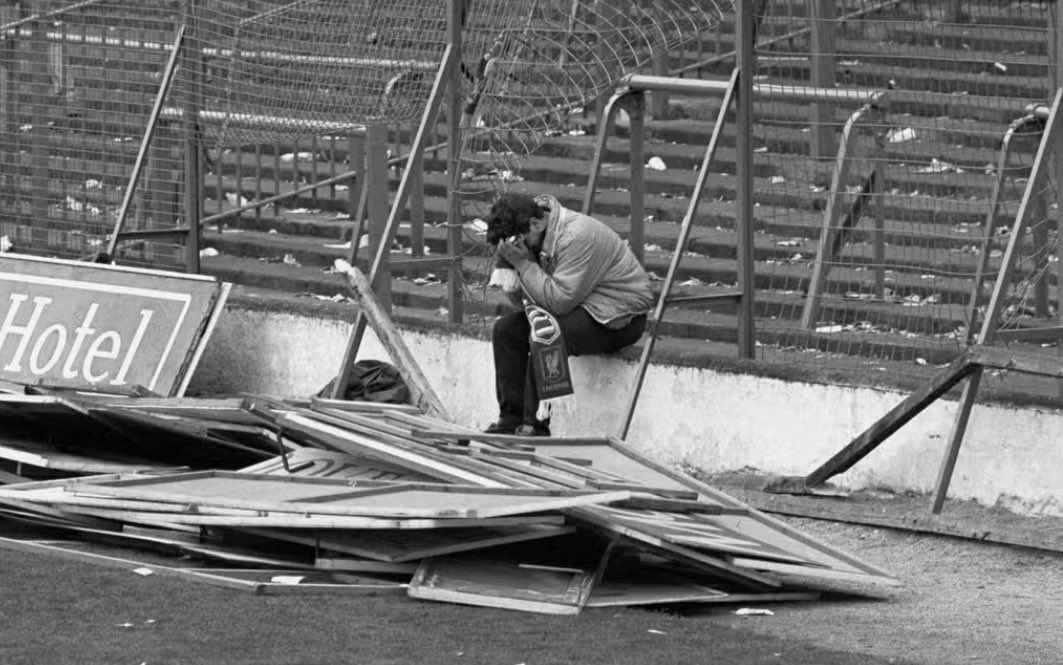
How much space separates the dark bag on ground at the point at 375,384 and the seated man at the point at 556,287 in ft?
1.90

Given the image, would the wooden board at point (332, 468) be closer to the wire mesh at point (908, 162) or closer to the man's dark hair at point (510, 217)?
the man's dark hair at point (510, 217)

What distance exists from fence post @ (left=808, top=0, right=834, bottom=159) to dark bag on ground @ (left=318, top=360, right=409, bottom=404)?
237cm

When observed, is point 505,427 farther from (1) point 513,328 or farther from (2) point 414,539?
(2) point 414,539

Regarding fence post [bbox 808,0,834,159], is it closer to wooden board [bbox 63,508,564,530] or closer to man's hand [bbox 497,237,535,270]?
man's hand [bbox 497,237,535,270]

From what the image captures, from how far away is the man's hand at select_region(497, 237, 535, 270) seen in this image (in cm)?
996

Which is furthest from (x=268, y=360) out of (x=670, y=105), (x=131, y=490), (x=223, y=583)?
(x=670, y=105)

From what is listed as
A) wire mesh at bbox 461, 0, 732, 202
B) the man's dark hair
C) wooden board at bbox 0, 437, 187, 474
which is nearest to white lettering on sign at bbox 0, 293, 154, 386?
wooden board at bbox 0, 437, 187, 474

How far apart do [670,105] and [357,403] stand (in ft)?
22.3

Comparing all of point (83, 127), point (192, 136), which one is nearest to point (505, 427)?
point (192, 136)

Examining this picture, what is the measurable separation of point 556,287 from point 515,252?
0.87 feet

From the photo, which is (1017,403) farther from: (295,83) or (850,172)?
(295,83)

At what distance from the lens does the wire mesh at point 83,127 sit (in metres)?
12.5

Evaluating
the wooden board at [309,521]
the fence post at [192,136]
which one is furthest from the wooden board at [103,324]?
the wooden board at [309,521]

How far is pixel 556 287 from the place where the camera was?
992 centimetres
